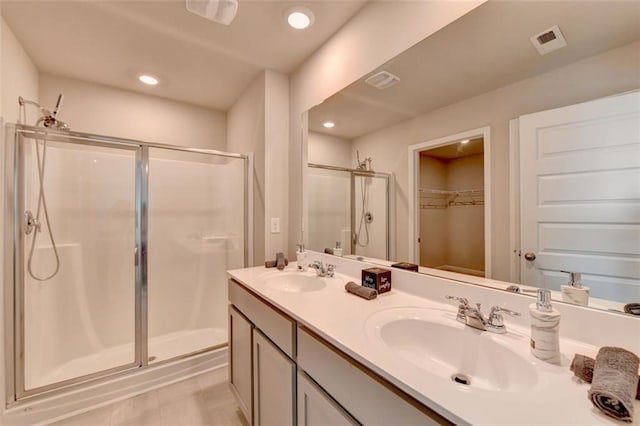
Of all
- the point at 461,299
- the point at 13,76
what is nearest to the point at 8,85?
the point at 13,76

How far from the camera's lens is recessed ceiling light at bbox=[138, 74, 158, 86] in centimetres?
222

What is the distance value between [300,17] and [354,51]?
1.23 ft

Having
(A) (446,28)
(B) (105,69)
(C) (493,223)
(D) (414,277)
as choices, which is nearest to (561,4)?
(A) (446,28)

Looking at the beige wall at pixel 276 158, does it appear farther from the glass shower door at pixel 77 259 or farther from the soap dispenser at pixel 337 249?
the glass shower door at pixel 77 259

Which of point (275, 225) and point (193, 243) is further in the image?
point (193, 243)

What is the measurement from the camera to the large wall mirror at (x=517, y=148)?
0.74 meters

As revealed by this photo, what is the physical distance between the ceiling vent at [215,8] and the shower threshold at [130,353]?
7.54ft

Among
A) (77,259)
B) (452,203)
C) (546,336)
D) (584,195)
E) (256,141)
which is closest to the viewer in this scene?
(546,336)

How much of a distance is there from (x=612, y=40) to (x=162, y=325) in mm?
3101

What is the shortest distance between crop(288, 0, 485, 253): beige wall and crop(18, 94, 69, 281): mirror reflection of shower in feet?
5.06

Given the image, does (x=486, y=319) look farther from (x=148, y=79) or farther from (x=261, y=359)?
(x=148, y=79)

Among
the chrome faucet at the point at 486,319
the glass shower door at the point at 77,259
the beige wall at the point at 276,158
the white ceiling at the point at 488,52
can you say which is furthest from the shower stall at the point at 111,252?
the chrome faucet at the point at 486,319

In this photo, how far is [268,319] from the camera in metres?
1.16

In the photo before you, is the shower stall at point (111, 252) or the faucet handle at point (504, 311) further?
the shower stall at point (111, 252)
